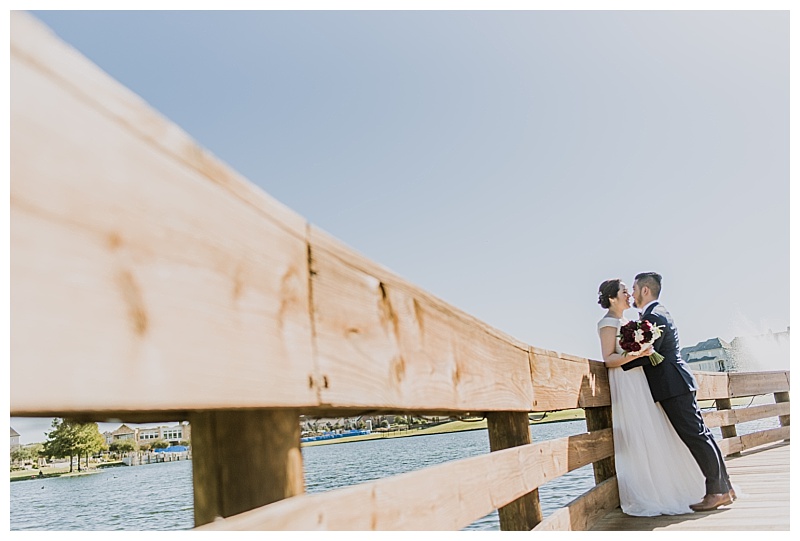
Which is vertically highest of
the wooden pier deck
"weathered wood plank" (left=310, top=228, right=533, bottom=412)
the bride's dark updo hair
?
the bride's dark updo hair

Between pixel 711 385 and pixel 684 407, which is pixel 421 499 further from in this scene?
pixel 711 385

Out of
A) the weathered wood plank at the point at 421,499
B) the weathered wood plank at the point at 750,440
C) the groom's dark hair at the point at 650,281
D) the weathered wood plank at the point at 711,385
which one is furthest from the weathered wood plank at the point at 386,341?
the weathered wood plank at the point at 750,440

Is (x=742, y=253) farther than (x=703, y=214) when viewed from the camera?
No

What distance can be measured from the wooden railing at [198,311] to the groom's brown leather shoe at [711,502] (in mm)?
2823

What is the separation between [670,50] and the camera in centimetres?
3119

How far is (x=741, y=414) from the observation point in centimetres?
657

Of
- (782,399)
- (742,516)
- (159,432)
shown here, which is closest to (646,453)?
(742,516)

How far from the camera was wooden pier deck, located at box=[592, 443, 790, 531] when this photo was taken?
10.9 ft

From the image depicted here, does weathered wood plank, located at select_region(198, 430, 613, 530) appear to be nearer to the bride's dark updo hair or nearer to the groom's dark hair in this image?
the bride's dark updo hair

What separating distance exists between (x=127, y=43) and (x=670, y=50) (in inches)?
1494

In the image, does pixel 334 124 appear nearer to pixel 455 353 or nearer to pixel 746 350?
pixel 746 350

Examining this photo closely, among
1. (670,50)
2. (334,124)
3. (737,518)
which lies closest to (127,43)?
(334,124)

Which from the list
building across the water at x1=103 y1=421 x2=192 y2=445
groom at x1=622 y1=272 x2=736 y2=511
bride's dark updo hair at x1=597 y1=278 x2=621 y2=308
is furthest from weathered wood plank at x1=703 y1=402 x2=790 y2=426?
building across the water at x1=103 y1=421 x2=192 y2=445

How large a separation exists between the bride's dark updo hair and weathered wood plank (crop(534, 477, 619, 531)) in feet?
4.07
